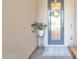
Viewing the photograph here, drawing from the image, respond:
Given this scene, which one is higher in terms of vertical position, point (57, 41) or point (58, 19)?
point (58, 19)

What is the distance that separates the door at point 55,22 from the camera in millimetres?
7809

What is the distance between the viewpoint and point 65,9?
775 centimetres

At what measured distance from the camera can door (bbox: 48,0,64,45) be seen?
307 inches

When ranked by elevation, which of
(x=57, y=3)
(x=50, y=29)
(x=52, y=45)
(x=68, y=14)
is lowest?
(x=52, y=45)

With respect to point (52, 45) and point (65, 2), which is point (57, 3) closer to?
point (65, 2)

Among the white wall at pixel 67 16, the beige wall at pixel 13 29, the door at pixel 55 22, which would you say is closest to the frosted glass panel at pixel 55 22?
the door at pixel 55 22

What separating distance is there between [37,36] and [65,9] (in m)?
1.75

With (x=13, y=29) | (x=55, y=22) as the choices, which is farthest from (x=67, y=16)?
(x=13, y=29)

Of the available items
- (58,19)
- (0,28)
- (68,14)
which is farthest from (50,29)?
(0,28)

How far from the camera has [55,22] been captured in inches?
310

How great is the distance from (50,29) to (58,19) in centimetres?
59

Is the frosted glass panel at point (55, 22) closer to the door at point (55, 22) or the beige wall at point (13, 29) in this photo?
the door at point (55, 22)

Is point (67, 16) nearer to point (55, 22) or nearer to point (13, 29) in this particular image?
point (55, 22)

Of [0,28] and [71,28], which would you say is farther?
[71,28]
